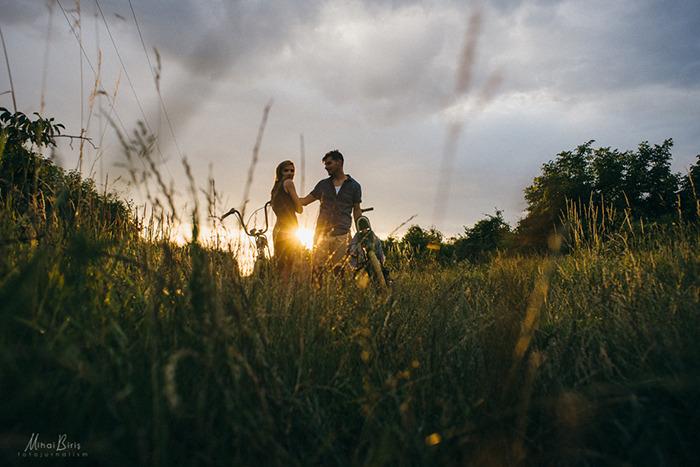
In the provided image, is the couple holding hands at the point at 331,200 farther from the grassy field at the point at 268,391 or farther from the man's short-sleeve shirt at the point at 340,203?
the grassy field at the point at 268,391

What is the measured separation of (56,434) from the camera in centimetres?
74

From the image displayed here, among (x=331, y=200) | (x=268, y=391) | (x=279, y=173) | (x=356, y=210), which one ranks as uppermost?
(x=279, y=173)

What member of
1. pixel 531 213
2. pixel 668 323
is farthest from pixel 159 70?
pixel 531 213

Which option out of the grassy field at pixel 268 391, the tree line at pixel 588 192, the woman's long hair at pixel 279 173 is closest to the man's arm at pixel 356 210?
the woman's long hair at pixel 279 173

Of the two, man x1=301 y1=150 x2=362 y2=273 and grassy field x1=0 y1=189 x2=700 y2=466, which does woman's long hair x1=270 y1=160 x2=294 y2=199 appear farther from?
grassy field x1=0 y1=189 x2=700 y2=466

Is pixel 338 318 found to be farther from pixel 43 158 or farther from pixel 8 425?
pixel 43 158

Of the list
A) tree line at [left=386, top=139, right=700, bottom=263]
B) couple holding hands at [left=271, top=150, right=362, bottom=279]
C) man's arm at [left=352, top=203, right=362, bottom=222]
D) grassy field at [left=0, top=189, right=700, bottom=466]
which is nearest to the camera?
grassy field at [left=0, top=189, right=700, bottom=466]

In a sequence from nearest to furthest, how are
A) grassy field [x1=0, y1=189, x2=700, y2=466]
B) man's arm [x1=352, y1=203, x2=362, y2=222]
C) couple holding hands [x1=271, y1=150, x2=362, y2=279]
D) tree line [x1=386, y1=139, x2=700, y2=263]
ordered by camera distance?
grassy field [x1=0, y1=189, x2=700, y2=466], couple holding hands [x1=271, y1=150, x2=362, y2=279], man's arm [x1=352, y1=203, x2=362, y2=222], tree line [x1=386, y1=139, x2=700, y2=263]

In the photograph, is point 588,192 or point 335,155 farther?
point 588,192

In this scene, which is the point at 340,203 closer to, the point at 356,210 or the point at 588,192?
the point at 356,210

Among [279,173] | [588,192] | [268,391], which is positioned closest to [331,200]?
[279,173]

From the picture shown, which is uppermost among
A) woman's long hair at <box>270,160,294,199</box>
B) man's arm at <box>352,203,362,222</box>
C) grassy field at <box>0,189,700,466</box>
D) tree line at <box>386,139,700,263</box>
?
tree line at <box>386,139,700,263</box>

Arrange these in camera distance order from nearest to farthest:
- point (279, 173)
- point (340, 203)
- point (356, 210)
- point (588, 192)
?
point (340, 203), point (356, 210), point (279, 173), point (588, 192)

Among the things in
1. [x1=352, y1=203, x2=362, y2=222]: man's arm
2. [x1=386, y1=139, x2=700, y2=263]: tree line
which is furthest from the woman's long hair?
[x1=386, y1=139, x2=700, y2=263]: tree line
